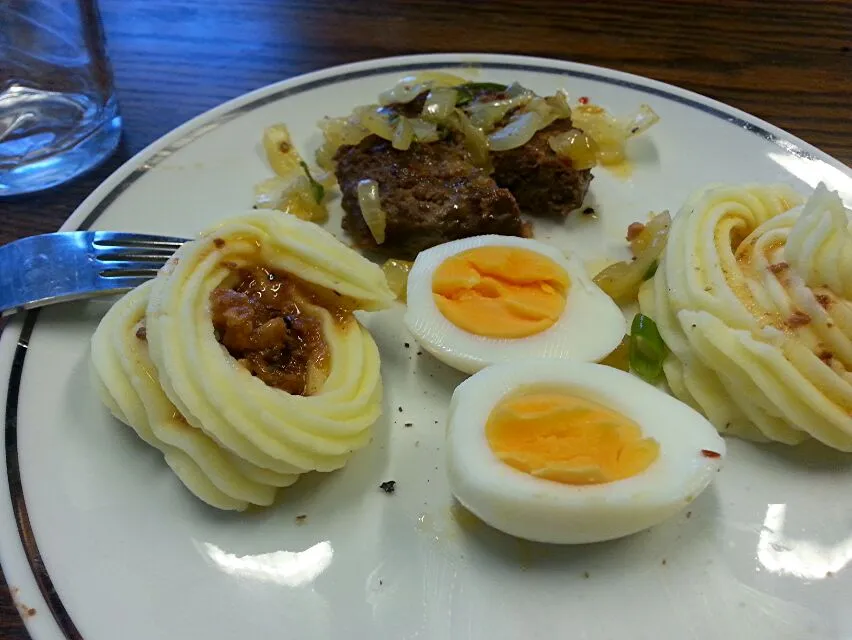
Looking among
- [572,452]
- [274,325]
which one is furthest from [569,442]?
[274,325]

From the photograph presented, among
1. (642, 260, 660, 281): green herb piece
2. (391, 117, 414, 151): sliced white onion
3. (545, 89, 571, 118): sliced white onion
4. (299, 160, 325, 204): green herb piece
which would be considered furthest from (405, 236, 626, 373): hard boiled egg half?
(545, 89, 571, 118): sliced white onion

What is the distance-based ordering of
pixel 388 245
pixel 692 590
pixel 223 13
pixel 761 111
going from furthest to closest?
pixel 223 13
pixel 761 111
pixel 388 245
pixel 692 590

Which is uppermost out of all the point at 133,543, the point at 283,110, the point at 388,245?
the point at 283,110

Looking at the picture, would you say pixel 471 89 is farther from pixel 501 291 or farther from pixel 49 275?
pixel 49 275

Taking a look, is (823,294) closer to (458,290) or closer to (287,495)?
(458,290)

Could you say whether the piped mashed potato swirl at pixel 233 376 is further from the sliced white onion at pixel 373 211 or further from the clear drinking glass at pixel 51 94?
the clear drinking glass at pixel 51 94

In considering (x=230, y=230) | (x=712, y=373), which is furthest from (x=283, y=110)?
(x=712, y=373)

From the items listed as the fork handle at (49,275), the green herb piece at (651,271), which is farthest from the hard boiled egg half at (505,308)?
the fork handle at (49,275)
